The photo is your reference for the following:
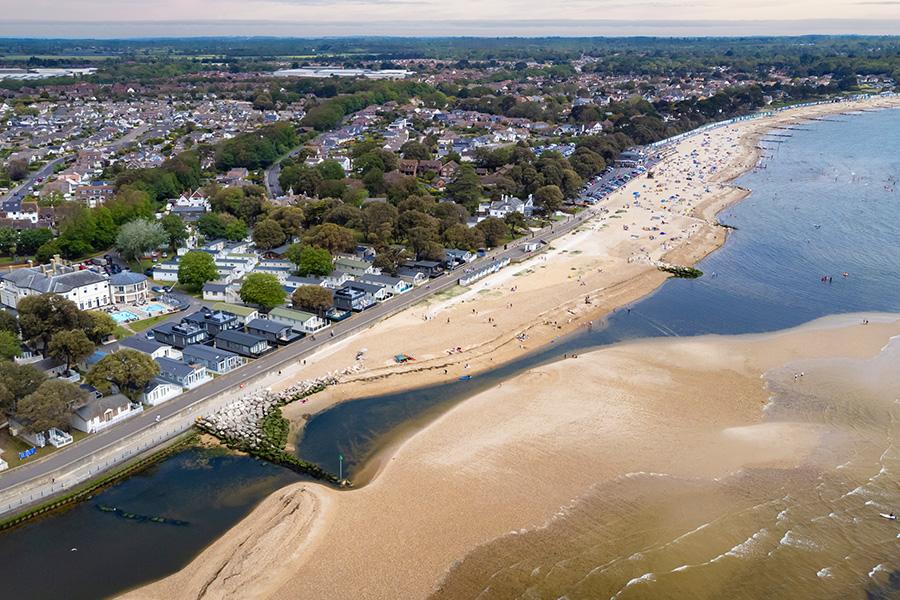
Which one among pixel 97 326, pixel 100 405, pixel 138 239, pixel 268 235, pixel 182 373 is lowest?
pixel 182 373

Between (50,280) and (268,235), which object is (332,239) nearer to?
(268,235)

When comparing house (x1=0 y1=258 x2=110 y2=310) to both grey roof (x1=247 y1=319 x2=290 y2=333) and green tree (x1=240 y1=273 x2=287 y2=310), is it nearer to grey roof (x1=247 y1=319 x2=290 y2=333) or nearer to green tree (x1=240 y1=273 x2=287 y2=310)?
green tree (x1=240 y1=273 x2=287 y2=310)

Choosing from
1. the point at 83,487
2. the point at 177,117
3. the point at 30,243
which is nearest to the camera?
the point at 83,487

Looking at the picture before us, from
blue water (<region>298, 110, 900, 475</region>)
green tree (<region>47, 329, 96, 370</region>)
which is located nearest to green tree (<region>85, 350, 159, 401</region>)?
green tree (<region>47, 329, 96, 370</region>)

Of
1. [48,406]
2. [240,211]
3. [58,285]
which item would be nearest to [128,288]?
[58,285]

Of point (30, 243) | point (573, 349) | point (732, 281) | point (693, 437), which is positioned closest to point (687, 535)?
point (693, 437)

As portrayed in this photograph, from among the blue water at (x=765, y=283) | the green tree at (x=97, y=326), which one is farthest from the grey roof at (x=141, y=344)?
the blue water at (x=765, y=283)

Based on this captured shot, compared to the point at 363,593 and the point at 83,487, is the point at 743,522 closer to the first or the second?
the point at 363,593
